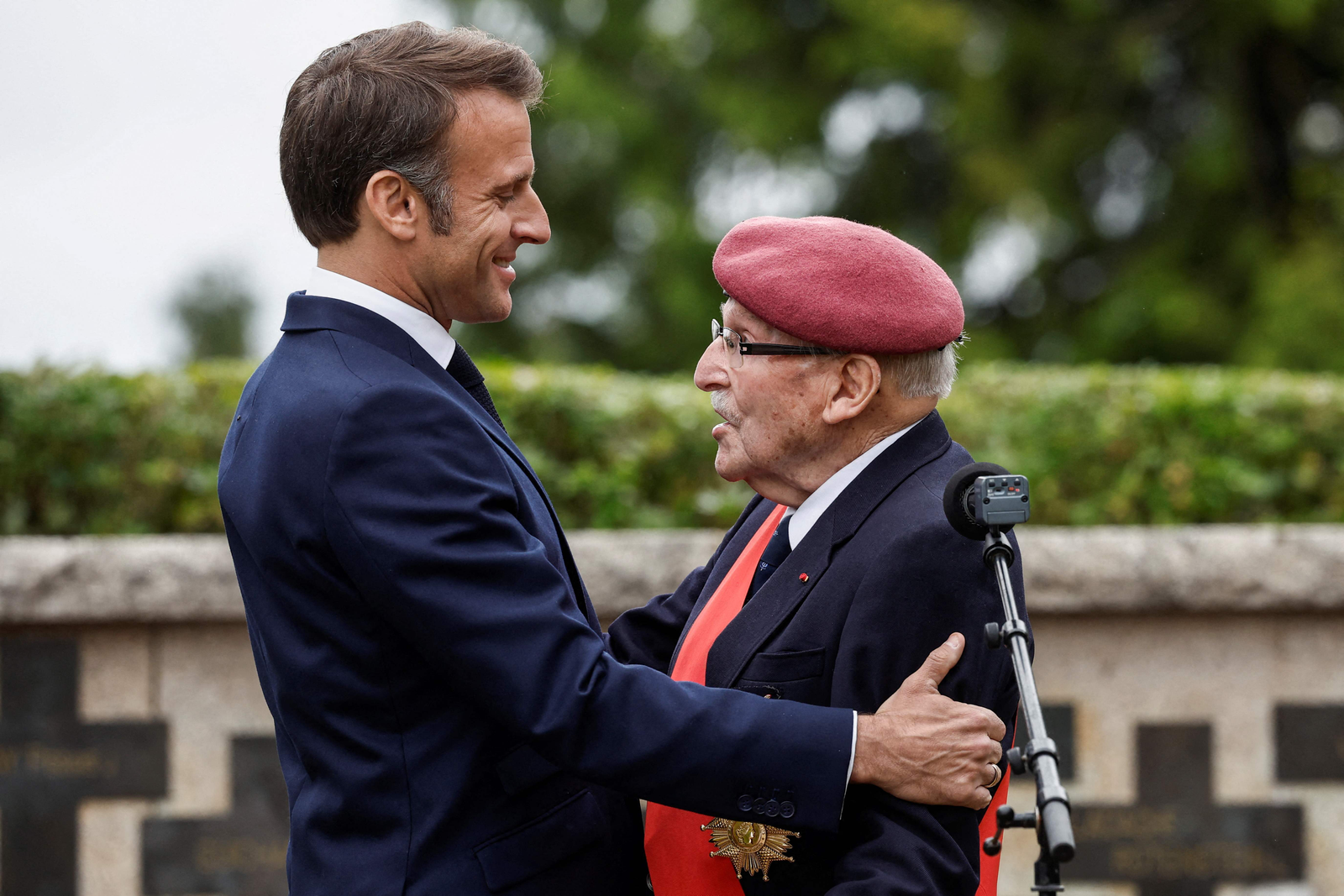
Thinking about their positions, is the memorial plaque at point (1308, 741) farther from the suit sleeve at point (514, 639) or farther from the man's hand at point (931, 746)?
the suit sleeve at point (514, 639)

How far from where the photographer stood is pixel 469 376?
2.24m

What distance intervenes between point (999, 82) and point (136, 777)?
8377 millimetres

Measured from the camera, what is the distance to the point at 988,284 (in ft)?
37.0

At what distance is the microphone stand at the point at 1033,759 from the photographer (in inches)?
62.4

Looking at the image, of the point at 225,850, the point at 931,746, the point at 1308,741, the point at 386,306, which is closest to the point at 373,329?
the point at 386,306

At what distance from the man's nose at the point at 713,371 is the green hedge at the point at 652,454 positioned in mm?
2369

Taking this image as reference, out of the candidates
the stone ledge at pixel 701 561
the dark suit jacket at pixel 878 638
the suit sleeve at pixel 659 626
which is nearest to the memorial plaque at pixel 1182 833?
the stone ledge at pixel 701 561

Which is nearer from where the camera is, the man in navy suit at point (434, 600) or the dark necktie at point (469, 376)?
the man in navy suit at point (434, 600)

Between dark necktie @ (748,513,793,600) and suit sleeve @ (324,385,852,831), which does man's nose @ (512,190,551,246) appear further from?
dark necktie @ (748,513,793,600)

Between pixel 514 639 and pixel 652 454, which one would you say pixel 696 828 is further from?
pixel 652 454

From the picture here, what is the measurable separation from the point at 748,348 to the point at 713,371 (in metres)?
0.10

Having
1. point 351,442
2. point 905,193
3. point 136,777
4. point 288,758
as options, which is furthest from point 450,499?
point 905,193

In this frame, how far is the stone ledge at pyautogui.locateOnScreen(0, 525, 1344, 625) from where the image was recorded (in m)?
4.36

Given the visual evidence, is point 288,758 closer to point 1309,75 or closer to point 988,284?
point 988,284
